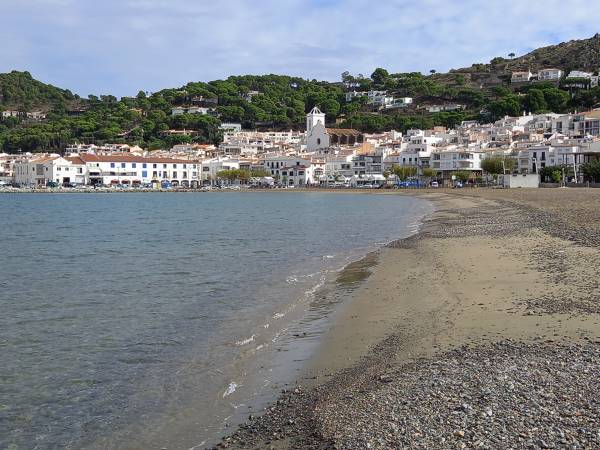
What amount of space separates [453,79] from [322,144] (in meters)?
70.8

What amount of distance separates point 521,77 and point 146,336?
161 metres

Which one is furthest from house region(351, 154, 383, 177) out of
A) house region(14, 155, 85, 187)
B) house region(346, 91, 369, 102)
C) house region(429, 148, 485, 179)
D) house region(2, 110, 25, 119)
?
house region(2, 110, 25, 119)

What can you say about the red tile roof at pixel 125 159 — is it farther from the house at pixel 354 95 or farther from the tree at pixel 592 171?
the house at pixel 354 95

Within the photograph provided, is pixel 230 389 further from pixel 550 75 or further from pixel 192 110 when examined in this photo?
pixel 192 110

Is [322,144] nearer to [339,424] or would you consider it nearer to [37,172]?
[37,172]

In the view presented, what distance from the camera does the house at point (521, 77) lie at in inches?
6073

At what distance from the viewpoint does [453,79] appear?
588 ft

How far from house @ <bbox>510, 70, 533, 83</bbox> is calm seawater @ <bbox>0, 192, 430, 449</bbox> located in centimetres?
14834

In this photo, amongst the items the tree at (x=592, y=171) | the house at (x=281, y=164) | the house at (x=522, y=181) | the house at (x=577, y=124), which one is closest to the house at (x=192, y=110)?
the house at (x=281, y=164)

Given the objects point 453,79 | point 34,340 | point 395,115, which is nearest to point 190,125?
point 395,115

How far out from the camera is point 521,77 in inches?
6097

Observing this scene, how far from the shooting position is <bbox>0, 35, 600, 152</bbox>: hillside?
431ft

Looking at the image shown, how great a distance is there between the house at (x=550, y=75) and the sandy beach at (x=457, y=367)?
14890 cm

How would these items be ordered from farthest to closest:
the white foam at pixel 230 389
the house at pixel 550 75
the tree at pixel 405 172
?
the house at pixel 550 75 < the tree at pixel 405 172 < the white foam at pixel 230 389
